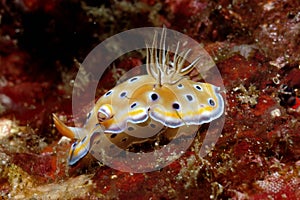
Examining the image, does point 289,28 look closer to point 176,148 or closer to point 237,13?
point 237,13

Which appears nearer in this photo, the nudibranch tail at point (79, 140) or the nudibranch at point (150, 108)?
the nudibranch at point (150, 108)

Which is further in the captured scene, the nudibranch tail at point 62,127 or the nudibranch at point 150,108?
the nudibranch tail at point 62,127

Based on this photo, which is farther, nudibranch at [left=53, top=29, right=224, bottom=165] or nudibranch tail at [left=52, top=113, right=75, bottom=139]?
nudibranch tail at [left=52, top=113, right=75, bottom=139]

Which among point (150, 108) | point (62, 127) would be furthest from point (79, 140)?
point (150, 108)

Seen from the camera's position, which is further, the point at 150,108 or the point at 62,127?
the point at 62,127

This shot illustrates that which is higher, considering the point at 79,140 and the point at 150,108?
the point at 150,108

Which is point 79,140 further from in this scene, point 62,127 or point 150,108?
point 150,108

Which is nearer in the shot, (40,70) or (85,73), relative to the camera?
(85,73)

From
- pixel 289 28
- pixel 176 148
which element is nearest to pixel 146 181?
pixel 176 148
